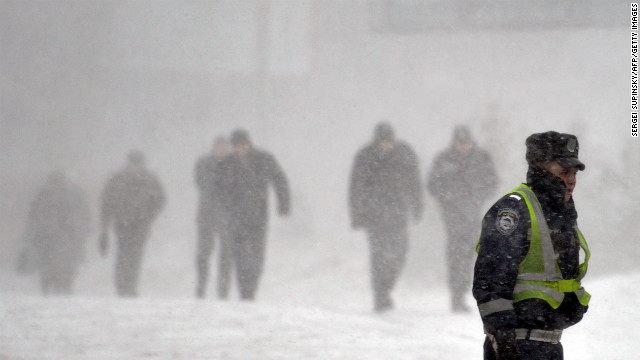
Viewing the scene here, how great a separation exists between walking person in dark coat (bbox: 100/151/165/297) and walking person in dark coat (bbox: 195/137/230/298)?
0.24 meters

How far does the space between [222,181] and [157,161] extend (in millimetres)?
395

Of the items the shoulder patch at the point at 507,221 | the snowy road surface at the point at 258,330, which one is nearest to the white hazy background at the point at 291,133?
the snowy road surface at the point at 258,330

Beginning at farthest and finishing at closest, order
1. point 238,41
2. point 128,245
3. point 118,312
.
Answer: point 238,41 → point 128,245 → point 118,312

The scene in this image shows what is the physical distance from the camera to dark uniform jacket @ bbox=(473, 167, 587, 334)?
76.5 inches

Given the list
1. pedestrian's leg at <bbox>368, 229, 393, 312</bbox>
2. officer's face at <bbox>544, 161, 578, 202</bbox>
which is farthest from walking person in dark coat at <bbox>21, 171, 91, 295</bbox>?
officer's face at <bbox>544, 161, 578, 202</bbox>

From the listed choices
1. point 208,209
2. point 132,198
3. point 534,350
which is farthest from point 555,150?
point 132,198

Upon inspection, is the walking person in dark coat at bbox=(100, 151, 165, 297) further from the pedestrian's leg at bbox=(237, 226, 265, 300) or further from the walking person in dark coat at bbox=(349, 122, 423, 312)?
the walking person in dark coat at bbox=(349, 122, 423, 312)

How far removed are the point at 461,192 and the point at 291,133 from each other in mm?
1146

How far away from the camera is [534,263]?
2.00 metres

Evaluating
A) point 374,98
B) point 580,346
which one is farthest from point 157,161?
point 580,346

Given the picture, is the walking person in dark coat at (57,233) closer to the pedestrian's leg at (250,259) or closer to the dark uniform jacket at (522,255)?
the pedestrian's leg at (250,259)

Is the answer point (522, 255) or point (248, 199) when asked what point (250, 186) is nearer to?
point (248, 199)

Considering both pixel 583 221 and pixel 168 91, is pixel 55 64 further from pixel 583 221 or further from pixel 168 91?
pixel 583 221

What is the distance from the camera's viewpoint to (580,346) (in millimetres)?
4078
